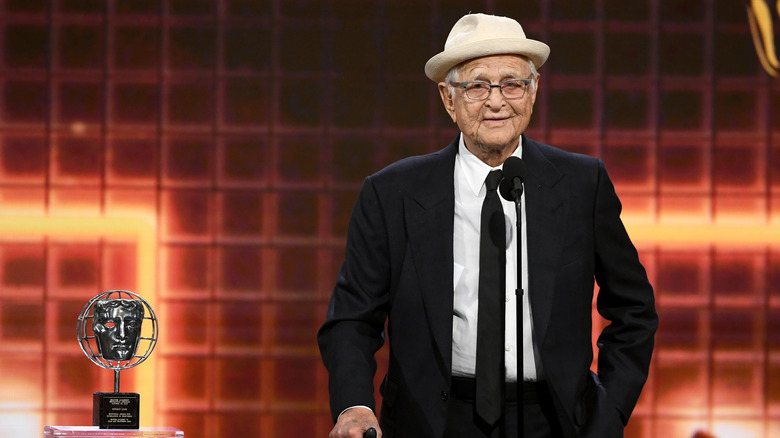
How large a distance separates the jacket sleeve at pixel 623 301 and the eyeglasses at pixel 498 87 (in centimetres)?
26

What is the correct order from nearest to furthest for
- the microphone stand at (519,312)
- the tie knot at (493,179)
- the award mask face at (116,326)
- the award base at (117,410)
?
the microphone stand at (519,312)
the tie knot at (493,179)
the award base at (117,410)
the award mask face at (116,326)

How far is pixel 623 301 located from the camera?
201 cm

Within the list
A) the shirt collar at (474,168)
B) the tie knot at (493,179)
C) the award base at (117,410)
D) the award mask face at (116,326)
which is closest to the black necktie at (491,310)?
the tie knot at (493,179)

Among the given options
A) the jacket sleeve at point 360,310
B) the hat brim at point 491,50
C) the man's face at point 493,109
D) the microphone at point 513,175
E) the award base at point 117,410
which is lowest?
the award base at point 117,410

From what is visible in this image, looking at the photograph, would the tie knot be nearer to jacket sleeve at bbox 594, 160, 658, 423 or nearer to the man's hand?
jacket sleeve at bbox 594, 160, 658, 423

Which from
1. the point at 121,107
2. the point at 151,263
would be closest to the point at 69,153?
the point at 121,107

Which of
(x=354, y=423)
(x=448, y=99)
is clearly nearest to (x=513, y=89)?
(x=448, y=99)

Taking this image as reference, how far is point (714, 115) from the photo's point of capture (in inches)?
194

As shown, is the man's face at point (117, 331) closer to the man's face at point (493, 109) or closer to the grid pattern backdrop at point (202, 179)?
the grid pattern backdrop at point (202, 179)

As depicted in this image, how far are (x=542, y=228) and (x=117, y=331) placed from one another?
1.87 metres

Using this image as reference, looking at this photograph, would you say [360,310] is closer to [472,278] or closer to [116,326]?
[472,278]

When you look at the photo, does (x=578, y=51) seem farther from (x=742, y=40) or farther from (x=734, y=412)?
(x=734, y=412)

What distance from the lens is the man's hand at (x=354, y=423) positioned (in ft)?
5.88

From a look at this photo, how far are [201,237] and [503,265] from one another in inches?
126
